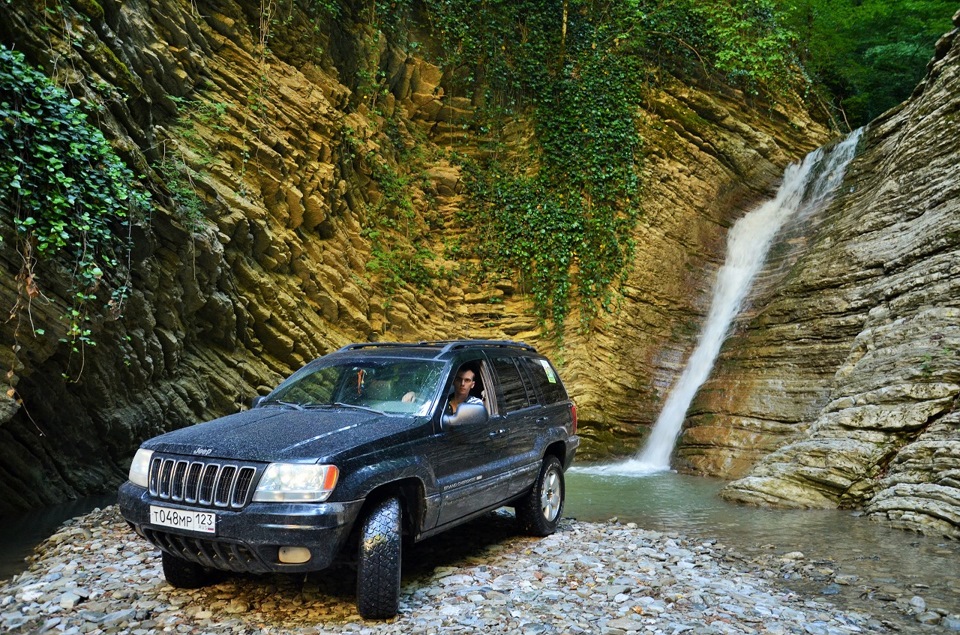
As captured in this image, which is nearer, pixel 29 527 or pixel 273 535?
pixel 273 535

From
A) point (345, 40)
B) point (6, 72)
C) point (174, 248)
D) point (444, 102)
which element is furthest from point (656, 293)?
point (6, 72)

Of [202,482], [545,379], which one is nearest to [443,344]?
[545,379]

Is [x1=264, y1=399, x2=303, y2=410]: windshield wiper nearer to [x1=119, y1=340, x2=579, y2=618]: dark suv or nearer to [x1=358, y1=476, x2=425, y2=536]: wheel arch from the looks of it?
[x1=119, y1=340, x2=579, y2=618]: dark suv

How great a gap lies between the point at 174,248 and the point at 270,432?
5329 mm

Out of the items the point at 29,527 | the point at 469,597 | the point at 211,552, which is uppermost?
the point at 211,552

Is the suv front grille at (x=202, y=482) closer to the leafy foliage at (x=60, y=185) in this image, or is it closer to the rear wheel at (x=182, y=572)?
the rear wheel at (x=182, y=572)

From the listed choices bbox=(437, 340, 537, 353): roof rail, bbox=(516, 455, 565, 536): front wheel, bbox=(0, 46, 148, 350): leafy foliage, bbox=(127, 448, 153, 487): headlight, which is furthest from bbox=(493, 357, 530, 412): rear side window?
bbox=(0, 46, 148, 350): leafy foliage

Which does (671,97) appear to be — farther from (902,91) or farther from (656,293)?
(902,91)

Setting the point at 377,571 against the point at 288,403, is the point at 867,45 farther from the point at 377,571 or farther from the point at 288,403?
the point at 377,571

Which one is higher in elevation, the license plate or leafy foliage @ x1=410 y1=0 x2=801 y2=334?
leafy foliage @ x1=410 y1=0 x2=801 y2=334

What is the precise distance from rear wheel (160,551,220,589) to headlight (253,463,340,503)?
3.70 ft

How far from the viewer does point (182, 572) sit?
4582 millimetres

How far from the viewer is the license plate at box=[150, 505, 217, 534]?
397cm

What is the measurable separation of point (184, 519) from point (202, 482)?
0.78 feet
